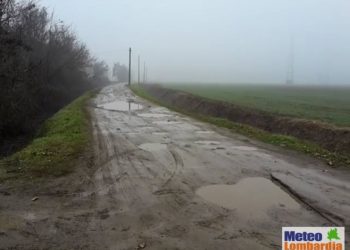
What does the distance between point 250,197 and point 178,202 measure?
4.79 ft

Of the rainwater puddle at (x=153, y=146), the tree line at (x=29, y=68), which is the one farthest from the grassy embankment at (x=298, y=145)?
the tree line at (x=29, y=68)

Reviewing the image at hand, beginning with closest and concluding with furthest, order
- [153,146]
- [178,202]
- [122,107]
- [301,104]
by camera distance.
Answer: [178,202]
[153,146]
[122,107]
[301,104]

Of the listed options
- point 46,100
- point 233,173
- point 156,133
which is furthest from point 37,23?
point 233,173

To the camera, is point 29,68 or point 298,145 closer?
point 298,145

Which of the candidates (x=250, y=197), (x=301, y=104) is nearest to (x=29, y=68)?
(x=250, y=197)

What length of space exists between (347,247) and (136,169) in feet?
17.0

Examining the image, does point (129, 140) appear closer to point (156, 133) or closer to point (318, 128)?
point (156, 133)

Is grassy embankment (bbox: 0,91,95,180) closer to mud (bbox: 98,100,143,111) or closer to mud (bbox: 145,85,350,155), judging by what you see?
mud (bbox: 145,85,350,155)

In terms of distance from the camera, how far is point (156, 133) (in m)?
15.0

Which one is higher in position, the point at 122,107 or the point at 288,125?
the point at 122,107

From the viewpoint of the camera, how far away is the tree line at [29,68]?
16328 millimetres

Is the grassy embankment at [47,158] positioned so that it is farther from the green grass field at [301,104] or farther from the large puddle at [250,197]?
the green grass field at [301,104]
